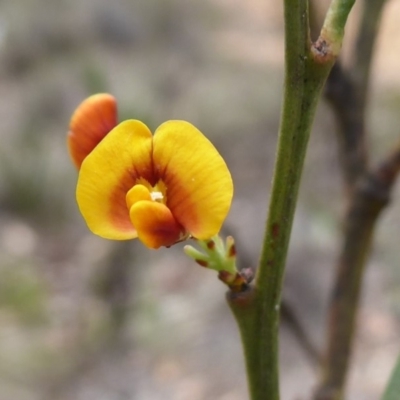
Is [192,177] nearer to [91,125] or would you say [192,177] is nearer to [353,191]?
[91,125]

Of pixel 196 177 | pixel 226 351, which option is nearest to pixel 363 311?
pixel 226 351

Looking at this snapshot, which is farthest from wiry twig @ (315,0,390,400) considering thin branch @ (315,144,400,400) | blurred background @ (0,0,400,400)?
blurred background @ (0,0,400,400)

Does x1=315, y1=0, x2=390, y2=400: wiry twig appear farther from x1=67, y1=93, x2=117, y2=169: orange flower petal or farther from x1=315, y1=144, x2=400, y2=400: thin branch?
x1=67, y1=93, x2=117, y2=169: orange flower petal

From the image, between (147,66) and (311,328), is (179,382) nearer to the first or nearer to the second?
(311,328)

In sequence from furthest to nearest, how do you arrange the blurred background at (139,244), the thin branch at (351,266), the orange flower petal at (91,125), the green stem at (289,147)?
the blurred background at (139,244), the thin branch at (351,266), the orange flower petal at (91,125), the green stem at (289,147)

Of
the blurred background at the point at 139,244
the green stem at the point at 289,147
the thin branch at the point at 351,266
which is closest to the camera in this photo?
the green stem at the point at 289,147

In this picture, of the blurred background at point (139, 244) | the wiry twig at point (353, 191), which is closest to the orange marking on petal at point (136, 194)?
the wiry twig at point (353, 191)

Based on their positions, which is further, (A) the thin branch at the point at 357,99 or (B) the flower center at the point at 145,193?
(A) the thin branch at the point at 357,99

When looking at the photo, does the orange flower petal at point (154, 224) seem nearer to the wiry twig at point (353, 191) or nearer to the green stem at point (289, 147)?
the green stem at point (289, 147)
